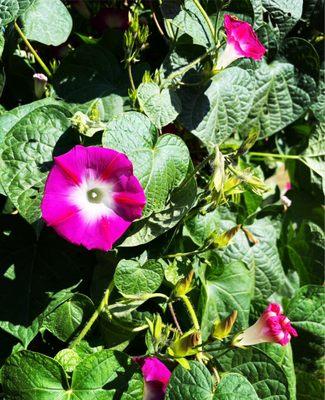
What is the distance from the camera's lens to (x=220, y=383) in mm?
1043

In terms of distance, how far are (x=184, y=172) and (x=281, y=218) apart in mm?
660

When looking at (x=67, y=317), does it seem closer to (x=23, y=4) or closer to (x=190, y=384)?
(x=190, y=384)

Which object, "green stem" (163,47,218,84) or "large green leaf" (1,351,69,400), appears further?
"green stem" (163,47,218,84)

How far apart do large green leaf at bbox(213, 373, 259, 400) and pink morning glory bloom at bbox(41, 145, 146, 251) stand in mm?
312

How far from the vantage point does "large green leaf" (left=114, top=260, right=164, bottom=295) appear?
1066 millimetres

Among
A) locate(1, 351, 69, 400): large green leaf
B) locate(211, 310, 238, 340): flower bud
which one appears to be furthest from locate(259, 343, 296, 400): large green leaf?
locate(1, 351, 69, 400): large green leaf

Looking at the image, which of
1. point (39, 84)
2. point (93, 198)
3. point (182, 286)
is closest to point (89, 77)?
point (39, 84)

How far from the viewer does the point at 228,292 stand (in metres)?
1.34

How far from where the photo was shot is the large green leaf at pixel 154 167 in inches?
39.9

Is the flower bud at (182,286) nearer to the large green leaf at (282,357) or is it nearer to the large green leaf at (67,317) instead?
the large green leaf at (67,317)

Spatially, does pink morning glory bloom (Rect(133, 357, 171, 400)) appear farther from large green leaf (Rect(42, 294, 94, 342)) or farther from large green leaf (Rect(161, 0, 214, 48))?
large green leaf (Rect(161, 0, 214, 48))

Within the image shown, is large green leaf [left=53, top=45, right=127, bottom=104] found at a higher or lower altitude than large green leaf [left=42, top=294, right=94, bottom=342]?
higher

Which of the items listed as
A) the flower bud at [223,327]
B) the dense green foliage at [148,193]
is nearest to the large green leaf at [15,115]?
the dense green foliage at [148,193]

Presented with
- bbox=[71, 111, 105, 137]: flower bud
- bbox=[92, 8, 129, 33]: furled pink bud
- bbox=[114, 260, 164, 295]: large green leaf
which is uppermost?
bbox=[92, 8, 129, 33]: furled pink bud
